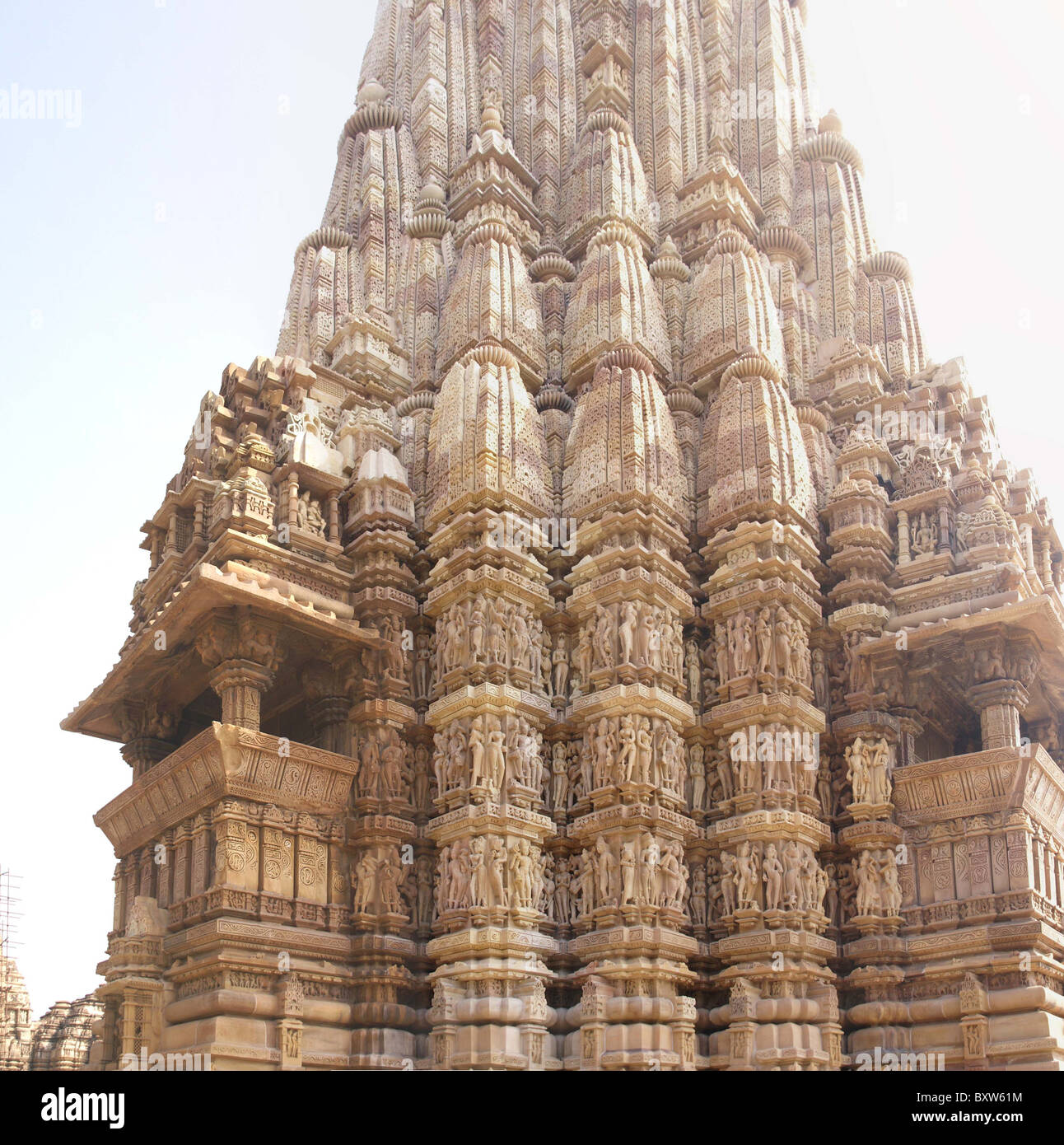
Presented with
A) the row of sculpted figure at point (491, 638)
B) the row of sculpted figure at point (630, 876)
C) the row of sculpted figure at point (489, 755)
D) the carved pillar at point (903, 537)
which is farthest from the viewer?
the carved pillar at point (903, 537)

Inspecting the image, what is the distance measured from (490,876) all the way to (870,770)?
222 inches

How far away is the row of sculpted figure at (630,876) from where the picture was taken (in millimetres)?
15859

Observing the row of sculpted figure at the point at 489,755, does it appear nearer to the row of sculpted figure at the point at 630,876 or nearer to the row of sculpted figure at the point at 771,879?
the row of sculpted figure at the point at 630,876

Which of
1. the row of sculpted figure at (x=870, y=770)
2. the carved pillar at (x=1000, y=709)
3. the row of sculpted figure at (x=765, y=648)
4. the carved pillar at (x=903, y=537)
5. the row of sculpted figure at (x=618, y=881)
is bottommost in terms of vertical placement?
the row of sculpted figure at (x=618, y=881)

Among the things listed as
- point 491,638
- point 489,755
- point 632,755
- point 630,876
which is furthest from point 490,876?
point 491,638

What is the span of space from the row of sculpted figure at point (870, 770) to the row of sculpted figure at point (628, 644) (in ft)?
8.71

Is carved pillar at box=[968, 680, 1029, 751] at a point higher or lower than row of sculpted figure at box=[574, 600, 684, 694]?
lower

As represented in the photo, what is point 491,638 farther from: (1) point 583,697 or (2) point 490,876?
(2) point 490,876

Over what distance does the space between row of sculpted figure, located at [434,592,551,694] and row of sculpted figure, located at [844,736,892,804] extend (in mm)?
4479

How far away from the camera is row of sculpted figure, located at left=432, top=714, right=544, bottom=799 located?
1638 centimetres

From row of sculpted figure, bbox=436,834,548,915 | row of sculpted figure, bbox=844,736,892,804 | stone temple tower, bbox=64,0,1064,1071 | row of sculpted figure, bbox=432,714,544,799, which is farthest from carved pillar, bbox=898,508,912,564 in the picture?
row of sculpted figure, bbox=436,834,548,915

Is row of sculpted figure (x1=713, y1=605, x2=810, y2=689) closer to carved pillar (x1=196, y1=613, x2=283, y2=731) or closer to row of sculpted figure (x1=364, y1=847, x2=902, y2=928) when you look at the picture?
row of sculpted figure (x1=364, y1=847, x2=902, y2=928)

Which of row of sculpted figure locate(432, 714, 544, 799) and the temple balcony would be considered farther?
row of sculpted figure locate(432, 714, 544, 799)

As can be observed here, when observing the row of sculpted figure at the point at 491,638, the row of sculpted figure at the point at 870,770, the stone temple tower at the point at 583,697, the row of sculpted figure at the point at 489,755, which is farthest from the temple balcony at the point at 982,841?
the row of sculpted figure at the point at 491,638
